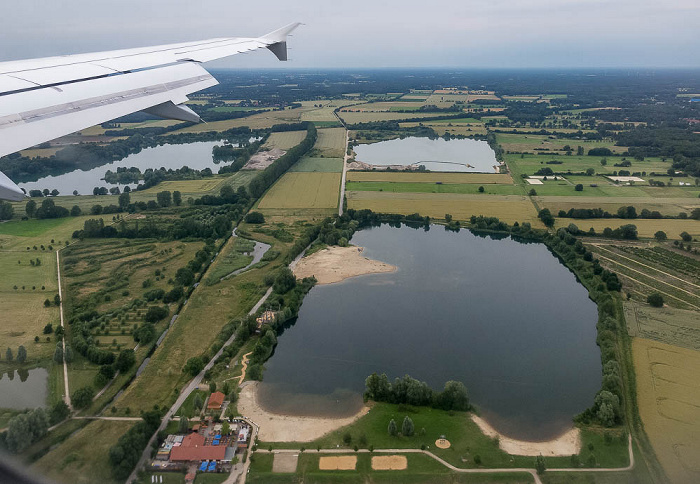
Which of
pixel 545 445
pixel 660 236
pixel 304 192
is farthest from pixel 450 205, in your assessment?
pixel 545 445

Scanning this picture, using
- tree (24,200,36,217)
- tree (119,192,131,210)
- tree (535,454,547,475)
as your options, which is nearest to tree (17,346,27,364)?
tree (535,454,547,475)

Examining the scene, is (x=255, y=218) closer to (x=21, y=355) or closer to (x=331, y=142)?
(x=21, y=355)

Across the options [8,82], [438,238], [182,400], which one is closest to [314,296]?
[182,400]

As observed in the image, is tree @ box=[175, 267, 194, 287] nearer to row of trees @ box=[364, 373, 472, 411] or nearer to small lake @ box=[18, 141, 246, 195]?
row of trees @ box=[364, 373, 472, 411]

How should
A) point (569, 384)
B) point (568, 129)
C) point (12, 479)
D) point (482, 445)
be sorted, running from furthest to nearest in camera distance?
point (568, 129)
point (569, 384)
point (482, 445)
point (12, 479)

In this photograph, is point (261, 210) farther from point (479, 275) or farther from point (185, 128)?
point (185, 128)

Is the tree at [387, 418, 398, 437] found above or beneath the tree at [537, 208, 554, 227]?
beneath

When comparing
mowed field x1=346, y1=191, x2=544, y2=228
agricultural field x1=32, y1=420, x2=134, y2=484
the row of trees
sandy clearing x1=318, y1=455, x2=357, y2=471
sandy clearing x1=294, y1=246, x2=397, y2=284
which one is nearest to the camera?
agricultural field x1=32, y1=420, x2=134, y2=484
